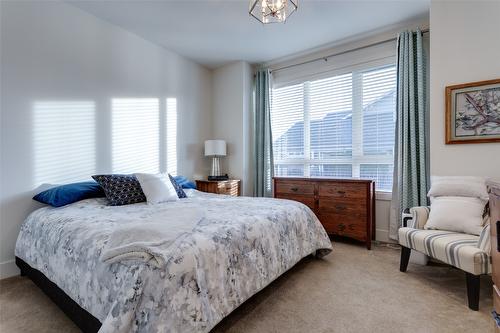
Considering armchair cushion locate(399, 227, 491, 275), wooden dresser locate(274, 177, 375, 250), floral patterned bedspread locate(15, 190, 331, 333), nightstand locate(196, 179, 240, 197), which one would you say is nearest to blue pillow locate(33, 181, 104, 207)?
floral patterned bedspread locate(15, 190, 331, 333)

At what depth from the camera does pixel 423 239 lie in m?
1.98

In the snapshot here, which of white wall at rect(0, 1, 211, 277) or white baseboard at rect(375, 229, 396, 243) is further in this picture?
white baseboard at rect(375, 229, 396, 243)

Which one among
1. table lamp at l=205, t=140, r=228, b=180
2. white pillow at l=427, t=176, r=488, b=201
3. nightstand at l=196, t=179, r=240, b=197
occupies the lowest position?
nightstand at l=196, t=179, r=240, b=197

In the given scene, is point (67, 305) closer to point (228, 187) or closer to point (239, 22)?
point (228, 187)

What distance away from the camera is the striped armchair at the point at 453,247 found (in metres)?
1.64

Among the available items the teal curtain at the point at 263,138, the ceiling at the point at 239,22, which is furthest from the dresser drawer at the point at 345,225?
the ceiling at the point at 239,22

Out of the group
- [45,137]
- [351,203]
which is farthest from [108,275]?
[351,203]

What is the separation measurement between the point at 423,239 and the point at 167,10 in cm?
326

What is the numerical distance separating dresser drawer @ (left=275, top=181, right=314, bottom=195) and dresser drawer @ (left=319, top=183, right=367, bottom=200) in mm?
146

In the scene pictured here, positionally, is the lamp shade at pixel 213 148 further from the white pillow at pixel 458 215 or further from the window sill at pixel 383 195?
the white pillow at pixel 458 215

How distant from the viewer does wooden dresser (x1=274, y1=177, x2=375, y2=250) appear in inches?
112

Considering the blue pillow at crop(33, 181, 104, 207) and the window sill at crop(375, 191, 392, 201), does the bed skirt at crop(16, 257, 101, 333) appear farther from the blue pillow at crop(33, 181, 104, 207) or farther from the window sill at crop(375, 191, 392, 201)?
the window sill at crop(375, 191, 392, 201)

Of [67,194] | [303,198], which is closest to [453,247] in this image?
[303,198]

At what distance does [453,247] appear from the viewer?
1.77 m
